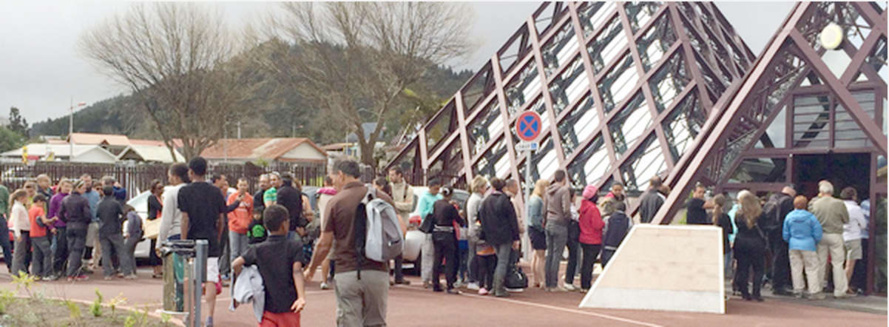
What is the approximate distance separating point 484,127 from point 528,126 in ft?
37.4

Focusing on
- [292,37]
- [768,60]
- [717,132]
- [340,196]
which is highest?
[292,37]

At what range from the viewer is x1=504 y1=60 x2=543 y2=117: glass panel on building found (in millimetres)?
25083

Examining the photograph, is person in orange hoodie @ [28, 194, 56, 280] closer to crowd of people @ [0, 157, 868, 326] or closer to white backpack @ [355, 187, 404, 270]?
crowd of people @ [0, 157, 868, 326]

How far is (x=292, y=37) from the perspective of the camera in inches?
1561

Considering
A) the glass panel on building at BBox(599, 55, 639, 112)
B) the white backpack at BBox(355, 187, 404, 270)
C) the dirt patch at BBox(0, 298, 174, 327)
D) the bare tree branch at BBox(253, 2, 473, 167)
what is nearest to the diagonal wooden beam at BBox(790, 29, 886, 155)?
the glass panel on building at BBox(599, 55, 639, 112)

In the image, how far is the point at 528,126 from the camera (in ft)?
46.9

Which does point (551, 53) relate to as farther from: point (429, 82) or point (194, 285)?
point (194, 285)

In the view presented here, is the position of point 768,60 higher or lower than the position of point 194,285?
higher

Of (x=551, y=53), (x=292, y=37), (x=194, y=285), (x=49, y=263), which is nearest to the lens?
(x=194, y=285)

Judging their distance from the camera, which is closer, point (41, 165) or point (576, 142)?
point (576, 142)

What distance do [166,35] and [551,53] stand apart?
72.5 ft

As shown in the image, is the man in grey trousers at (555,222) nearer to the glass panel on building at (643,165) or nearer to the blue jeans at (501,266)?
the blue jeans at (501,266)

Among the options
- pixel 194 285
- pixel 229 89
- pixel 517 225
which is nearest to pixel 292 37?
pixel 229 89

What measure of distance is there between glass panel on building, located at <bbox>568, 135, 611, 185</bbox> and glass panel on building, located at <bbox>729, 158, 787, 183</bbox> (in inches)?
227
